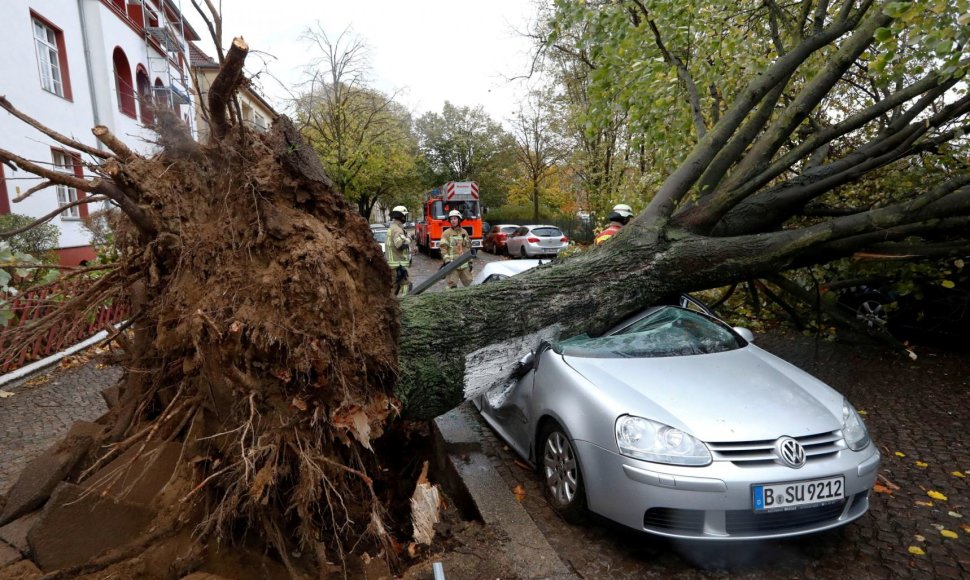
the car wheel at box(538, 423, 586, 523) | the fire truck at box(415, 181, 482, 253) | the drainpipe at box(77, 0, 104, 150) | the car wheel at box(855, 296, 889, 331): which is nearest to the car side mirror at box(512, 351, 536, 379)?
the car wheel at box(538, 423, 586, 523)

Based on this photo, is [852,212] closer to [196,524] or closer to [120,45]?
[196,524]

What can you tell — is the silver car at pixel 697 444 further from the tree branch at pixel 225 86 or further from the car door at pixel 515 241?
the car door at pixel 515 241

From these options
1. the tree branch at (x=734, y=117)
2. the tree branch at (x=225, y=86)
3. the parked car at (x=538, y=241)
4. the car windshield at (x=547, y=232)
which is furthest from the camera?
the car windshield at (x=547, y=232)

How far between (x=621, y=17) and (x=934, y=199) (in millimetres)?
4047

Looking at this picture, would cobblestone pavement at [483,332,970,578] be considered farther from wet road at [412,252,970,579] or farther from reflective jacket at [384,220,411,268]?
reflective jacket at [384,220,411,268]

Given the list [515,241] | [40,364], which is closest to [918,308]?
[40,364]

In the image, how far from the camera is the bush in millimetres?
9953

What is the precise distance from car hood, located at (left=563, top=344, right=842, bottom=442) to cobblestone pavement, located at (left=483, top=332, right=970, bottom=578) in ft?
2.27

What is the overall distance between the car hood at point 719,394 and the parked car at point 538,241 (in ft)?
62.1

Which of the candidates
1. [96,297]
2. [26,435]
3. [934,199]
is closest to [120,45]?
[26,435]

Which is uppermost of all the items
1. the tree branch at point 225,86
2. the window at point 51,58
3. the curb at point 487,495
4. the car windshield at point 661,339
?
the window at point 51,58

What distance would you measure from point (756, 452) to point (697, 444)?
1.03 ft

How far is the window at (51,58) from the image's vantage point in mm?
13462

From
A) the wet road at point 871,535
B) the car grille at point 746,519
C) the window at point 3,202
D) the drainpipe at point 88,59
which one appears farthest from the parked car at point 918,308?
the drainpipe at point 88,59
